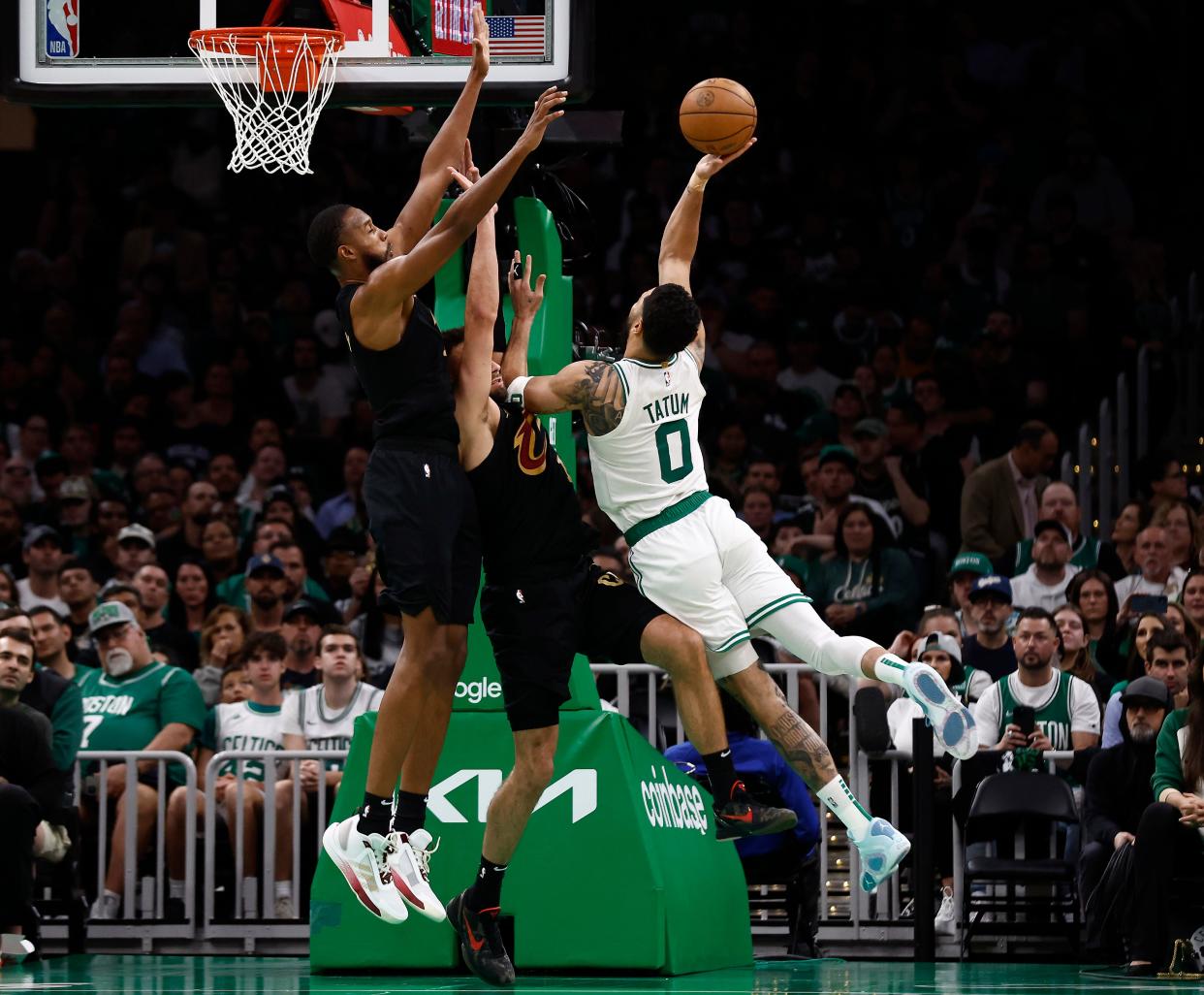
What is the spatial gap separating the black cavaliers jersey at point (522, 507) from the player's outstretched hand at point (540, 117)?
1395mm

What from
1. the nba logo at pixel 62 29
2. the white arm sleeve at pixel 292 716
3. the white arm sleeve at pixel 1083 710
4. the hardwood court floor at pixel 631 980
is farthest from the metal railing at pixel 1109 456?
the nba logo at pixel 62 29

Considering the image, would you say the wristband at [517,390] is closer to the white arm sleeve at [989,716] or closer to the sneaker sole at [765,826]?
the sneaker sole at [765,826]

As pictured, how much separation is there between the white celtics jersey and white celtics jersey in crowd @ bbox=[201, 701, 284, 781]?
15.4 feet

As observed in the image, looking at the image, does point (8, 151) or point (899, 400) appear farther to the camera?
point (8, 151)

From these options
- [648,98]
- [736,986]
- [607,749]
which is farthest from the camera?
[648,98]

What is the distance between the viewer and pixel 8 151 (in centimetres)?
2252

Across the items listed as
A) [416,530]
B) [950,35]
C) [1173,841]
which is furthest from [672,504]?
[950,35]

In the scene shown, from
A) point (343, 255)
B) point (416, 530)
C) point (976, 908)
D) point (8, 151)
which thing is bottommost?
point (976, 908)

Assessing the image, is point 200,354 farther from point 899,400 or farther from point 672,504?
point 672,504

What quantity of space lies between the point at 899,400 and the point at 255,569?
215 inches

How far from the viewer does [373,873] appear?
365 inches

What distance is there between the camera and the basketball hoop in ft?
33.0

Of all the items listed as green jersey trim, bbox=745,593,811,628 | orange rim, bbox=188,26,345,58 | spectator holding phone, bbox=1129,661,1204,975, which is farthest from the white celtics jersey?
spectator holding phone, bbox=1129,661,1204,975

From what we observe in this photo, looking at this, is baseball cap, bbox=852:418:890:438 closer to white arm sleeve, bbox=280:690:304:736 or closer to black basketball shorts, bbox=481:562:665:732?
white arm sleeve, bbox=280:690:304:736
